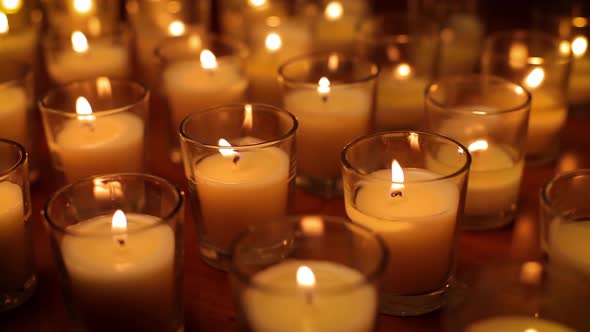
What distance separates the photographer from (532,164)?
126cm

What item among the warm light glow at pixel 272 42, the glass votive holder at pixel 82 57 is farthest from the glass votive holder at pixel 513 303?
the glass votive holder at pixel 82 57

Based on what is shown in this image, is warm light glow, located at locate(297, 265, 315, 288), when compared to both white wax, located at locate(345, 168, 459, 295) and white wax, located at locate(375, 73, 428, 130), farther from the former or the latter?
white wax, located at locate(375, 73, 428, 130)

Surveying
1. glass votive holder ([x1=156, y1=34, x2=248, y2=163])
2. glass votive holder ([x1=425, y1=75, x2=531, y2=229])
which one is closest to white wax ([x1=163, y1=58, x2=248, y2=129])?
glass votive holder ([x1=156, y1=34, x2=248, y2=163])

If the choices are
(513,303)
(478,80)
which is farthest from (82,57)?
(513,303)

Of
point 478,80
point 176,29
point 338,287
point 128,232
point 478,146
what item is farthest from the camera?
point 176,29

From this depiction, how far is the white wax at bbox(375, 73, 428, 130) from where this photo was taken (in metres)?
1.34

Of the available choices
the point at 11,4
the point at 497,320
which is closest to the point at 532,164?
the point at 497,320

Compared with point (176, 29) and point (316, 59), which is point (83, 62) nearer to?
point (176, 29)

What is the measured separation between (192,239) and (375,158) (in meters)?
0.29

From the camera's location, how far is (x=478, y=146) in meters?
1.12

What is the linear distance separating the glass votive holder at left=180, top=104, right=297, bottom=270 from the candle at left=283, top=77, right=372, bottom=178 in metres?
0.13

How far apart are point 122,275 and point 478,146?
1.81ft

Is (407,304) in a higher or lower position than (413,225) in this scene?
lower

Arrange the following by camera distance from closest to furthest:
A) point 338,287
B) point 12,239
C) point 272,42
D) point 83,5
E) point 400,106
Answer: point 338,287 → point 12,239 → point 400,106 → point 272,42 → point 83,5
